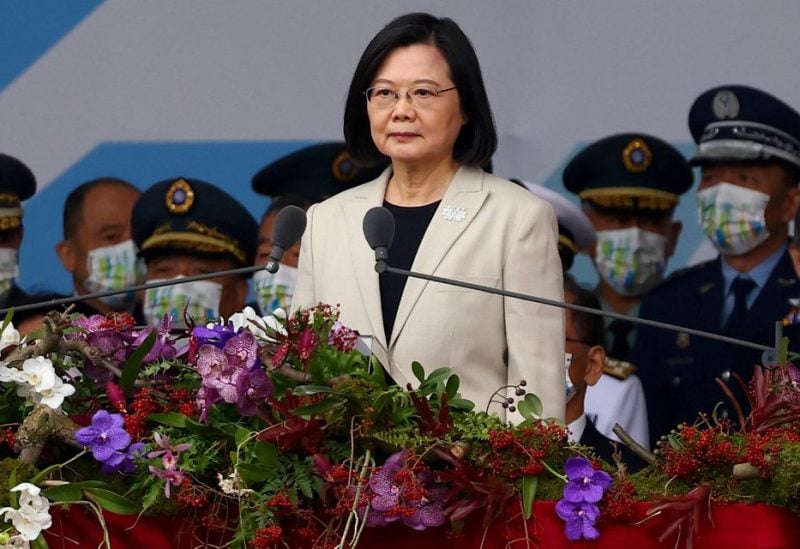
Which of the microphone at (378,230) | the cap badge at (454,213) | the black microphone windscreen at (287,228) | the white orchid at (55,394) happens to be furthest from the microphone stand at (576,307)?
the cap badge at (454,213)

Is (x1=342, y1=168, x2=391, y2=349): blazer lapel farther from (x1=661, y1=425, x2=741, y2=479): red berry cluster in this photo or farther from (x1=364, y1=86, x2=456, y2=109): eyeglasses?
(x1=661, y1=425, x2=741, y2=479): red berry cluster

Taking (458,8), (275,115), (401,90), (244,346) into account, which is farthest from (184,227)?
(244,346)

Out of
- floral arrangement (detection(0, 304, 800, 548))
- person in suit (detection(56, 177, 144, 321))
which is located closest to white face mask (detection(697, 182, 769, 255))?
person in suit (detection(56, 177, 144, 321))

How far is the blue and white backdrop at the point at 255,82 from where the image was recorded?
15.3 feet

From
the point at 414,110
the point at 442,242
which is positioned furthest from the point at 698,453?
the point at 414,110

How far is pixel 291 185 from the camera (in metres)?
4.81

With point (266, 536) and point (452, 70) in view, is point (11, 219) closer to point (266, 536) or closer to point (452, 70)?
point (452, 70)

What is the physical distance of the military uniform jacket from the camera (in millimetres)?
4480

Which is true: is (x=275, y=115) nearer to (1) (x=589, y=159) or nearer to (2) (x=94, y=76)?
(2) (x=94, y=76)

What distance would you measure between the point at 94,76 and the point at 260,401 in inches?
99.0

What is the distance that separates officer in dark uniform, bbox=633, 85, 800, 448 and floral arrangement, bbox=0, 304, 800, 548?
2071 mm

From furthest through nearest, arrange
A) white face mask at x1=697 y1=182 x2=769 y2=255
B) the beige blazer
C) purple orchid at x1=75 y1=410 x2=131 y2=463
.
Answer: white face mask at x1=697 y1=182 x2=769 y2=255 < the beige blazer < purple orchid at x1=75 y1=410 x2=131 y2=463

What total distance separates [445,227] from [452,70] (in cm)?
30

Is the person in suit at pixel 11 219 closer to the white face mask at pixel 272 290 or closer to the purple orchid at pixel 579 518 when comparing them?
the white face mask at pixel 272 290
